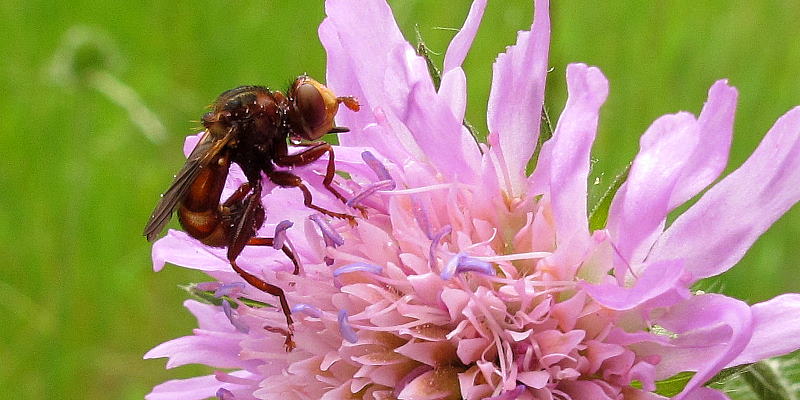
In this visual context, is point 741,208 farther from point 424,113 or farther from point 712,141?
point 424,113

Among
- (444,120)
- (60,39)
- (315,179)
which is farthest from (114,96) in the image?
(444,120)

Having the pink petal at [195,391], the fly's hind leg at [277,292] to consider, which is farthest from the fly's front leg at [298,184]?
the pink petal at [195,391]

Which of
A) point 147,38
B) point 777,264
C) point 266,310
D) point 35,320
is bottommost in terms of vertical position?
point 777,264

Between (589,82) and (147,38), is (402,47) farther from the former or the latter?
(147,38)

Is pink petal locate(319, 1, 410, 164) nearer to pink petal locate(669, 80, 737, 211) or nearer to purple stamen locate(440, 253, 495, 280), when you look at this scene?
purple stamen locate(440, 253, 495, 280)

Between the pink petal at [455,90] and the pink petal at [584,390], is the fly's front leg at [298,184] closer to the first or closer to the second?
the pink petal at [455,90]

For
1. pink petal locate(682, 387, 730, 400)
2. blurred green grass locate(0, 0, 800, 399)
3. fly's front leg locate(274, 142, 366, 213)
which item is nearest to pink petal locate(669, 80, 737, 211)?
pink petal locate(682, 387, 730, 400)
